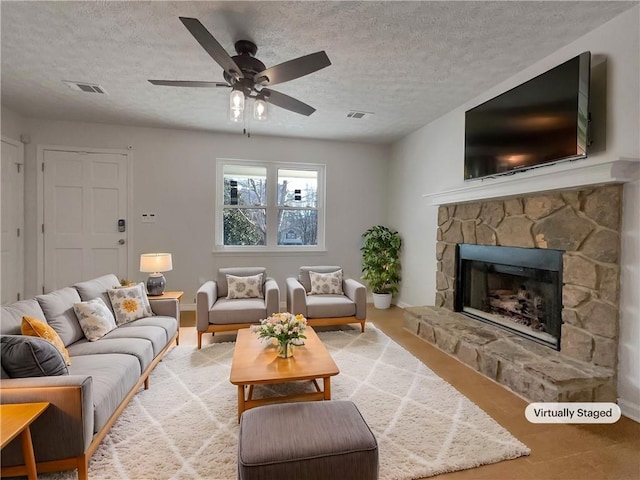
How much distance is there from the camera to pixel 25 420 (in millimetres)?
1345

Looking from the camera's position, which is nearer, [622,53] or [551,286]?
[622,53]

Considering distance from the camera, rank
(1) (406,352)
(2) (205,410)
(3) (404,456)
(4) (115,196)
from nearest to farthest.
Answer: (3) (404,456) < (2) (205,410) < (1) (406,352) < (4) (115,196)

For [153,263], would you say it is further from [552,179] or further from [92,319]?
[552,179]

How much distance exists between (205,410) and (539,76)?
12.1 ft

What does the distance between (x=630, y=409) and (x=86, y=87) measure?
556cm

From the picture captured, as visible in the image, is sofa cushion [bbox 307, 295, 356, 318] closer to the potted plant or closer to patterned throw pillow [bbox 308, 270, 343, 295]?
patterned throw pillow [bbox 308, 270, 343, 295]

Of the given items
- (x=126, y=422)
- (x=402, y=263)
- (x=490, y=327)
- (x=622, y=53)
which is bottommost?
(x=126, y=422)

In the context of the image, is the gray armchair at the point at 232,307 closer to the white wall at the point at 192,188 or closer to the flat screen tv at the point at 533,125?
the white wall at the point at 192,188

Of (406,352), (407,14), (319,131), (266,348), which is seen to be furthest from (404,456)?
(319,131)

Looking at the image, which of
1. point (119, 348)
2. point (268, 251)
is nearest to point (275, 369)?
point (119, 348)

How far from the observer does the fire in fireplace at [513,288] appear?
2.80m

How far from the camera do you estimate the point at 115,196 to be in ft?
→ 15.3

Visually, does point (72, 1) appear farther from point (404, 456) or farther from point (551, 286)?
point (551, 286)

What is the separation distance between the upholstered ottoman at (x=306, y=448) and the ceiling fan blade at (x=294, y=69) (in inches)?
79.2
